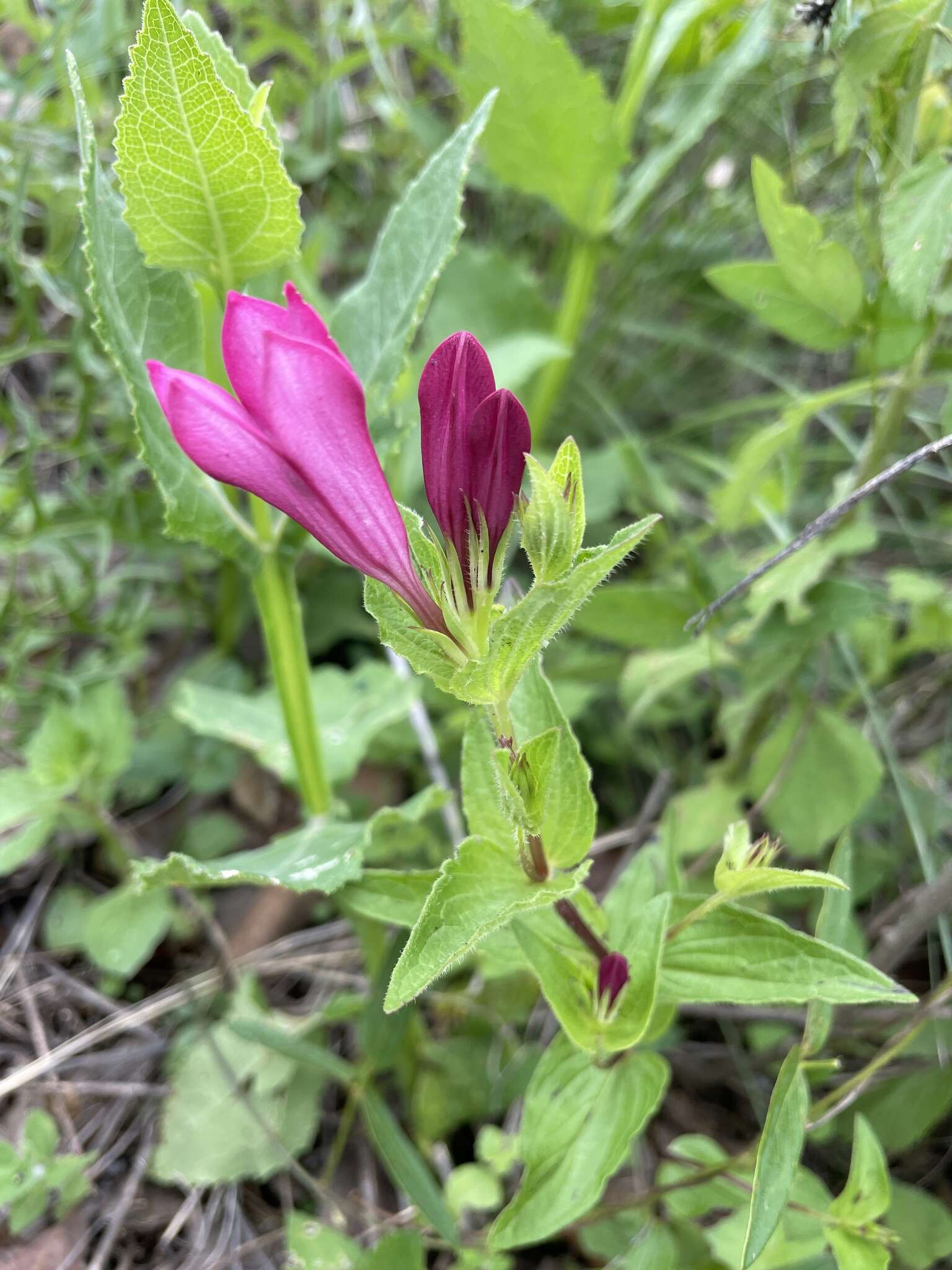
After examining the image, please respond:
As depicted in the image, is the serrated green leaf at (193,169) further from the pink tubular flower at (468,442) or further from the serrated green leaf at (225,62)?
the pink tubular flower at (468,442)

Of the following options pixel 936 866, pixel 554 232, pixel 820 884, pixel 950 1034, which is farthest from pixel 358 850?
pixel 554 232

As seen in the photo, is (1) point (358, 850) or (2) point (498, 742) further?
(1) point (358, 850)

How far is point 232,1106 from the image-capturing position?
4.28ft

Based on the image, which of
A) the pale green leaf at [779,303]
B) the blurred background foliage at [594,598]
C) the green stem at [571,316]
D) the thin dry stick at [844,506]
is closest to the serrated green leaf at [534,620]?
the thin dry stick at [844,506]

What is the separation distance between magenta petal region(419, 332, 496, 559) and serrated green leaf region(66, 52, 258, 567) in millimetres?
331

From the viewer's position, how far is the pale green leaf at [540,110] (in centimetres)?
147

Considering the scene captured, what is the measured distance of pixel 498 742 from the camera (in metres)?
0.71

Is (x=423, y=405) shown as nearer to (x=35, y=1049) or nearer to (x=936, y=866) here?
(x=936, y=866)

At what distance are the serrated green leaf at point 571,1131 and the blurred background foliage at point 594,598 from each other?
205 millimetres

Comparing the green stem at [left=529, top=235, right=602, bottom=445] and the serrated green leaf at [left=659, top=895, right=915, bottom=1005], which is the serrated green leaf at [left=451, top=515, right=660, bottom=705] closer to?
the serrated green leaf at [left=659, top=895, right=915, bottom=1005]

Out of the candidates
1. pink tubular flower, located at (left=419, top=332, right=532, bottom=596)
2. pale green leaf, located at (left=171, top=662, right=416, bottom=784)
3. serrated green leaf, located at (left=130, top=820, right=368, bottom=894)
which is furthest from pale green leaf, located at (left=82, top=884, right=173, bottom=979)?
pink tubular flower, located at (left=419, top=332, right=532, bottom=596)

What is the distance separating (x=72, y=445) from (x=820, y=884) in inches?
52.7

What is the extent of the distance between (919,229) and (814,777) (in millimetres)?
735

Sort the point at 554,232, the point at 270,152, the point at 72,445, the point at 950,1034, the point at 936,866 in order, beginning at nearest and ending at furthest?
the point at 270,152 < the point at 950,1034 < the point at 936,866 < the point at 72,445 < the point at 554,232
